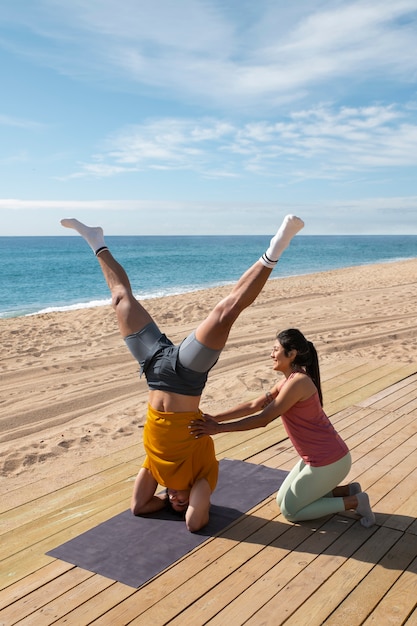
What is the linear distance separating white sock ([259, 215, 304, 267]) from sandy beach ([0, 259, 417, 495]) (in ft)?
7.62

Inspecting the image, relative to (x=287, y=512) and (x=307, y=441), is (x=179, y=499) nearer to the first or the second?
(x=287, y=512)

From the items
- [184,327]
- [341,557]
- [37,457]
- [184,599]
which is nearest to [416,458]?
[341,557]

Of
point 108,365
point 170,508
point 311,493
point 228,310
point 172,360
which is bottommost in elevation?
point 108,365

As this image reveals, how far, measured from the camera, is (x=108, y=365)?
31.7 ft

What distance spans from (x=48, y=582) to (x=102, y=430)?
3.20 m

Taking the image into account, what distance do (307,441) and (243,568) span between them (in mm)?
848

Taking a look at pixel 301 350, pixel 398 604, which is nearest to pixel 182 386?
pixel 301 350

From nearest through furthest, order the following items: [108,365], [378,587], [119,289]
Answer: [378,587] < [119,289] < [108,365]

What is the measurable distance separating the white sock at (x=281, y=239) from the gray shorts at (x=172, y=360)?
1.92 feet

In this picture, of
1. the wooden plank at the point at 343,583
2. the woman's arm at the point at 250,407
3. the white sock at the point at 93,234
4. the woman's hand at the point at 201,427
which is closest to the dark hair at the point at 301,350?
the woman's arm at the point at 250,407

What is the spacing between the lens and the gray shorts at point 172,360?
346 cm

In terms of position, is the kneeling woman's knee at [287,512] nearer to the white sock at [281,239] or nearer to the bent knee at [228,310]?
the bent knee at [228,310]

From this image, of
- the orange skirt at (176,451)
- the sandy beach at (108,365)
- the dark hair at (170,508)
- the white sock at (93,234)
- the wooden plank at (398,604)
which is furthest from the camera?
the sandy beach at (108,365)

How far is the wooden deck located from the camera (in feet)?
9.05
